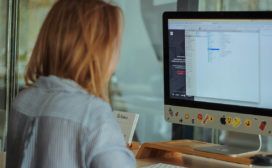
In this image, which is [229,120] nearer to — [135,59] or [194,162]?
[194,162]

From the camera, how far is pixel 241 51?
6.73 feet

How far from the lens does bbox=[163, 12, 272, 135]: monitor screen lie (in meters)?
2.02

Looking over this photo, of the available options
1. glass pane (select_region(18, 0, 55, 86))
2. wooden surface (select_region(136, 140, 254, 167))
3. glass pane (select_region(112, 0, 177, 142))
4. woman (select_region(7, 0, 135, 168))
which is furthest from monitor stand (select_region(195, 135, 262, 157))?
glass pane (select_region(18, 0, 55, 86))

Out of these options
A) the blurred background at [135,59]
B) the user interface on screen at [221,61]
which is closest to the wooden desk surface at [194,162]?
the user interface on screen at [221,61]

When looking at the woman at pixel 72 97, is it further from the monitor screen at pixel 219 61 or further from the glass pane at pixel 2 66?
the glass pane at pixel 2 66

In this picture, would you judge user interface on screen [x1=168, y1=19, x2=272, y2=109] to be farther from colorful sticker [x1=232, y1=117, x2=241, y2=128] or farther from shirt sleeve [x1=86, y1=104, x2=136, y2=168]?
shirt sleeve [x1=86, y1=104, x2=136, y2=168]

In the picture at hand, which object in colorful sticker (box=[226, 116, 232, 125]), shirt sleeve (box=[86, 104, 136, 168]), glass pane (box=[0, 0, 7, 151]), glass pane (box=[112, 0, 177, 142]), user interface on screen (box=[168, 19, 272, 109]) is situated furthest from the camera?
glass pane (box=[0, 0, 7, 151])

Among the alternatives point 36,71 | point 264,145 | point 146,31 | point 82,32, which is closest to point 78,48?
point 82,32

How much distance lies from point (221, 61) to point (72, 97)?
0.86m

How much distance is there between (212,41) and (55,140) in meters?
0.95

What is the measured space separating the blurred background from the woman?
70.4 inches

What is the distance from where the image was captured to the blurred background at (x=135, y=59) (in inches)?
136

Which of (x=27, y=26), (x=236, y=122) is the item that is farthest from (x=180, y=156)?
(x=27, y=26)

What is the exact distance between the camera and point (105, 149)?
1.33 meters
